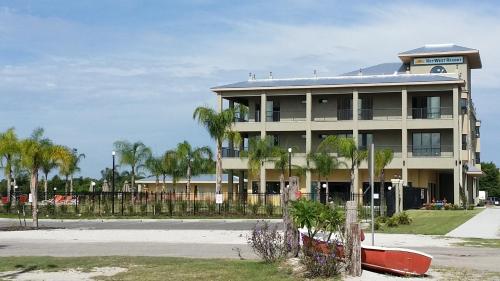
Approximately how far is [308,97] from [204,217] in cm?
2560

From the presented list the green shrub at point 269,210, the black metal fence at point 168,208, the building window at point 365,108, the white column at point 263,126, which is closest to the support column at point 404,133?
the building window at point 365,108

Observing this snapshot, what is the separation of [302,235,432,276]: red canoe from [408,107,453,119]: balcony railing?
2040 inches

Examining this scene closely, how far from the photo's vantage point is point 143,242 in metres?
23.7

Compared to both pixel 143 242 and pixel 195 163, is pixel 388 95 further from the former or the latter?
pixel 143 242

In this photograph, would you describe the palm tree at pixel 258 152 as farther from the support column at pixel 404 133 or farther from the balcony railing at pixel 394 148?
the support column at pixel 404 133

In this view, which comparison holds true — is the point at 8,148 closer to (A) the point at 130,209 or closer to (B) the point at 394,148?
(A) the point at 130,209

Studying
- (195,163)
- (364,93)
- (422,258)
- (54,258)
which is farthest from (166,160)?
(422,258)

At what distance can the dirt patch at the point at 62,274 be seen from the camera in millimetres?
13695

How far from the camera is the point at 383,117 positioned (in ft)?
215

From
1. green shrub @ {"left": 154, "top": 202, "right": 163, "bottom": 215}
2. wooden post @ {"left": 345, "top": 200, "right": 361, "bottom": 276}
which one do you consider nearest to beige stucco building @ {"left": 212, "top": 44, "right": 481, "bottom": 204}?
green shrub @ {"left": 154, "top": 202, "right": 163, "bottom": 215}

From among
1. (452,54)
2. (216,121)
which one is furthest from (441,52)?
(216,121)

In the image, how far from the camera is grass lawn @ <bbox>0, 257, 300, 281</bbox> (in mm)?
13359

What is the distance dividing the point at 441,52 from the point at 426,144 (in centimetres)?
1149

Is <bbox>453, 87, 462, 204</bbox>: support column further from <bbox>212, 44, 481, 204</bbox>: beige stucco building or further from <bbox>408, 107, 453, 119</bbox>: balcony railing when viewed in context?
<bbox>408, 107, 453, 119</bbox>: balcony railing
